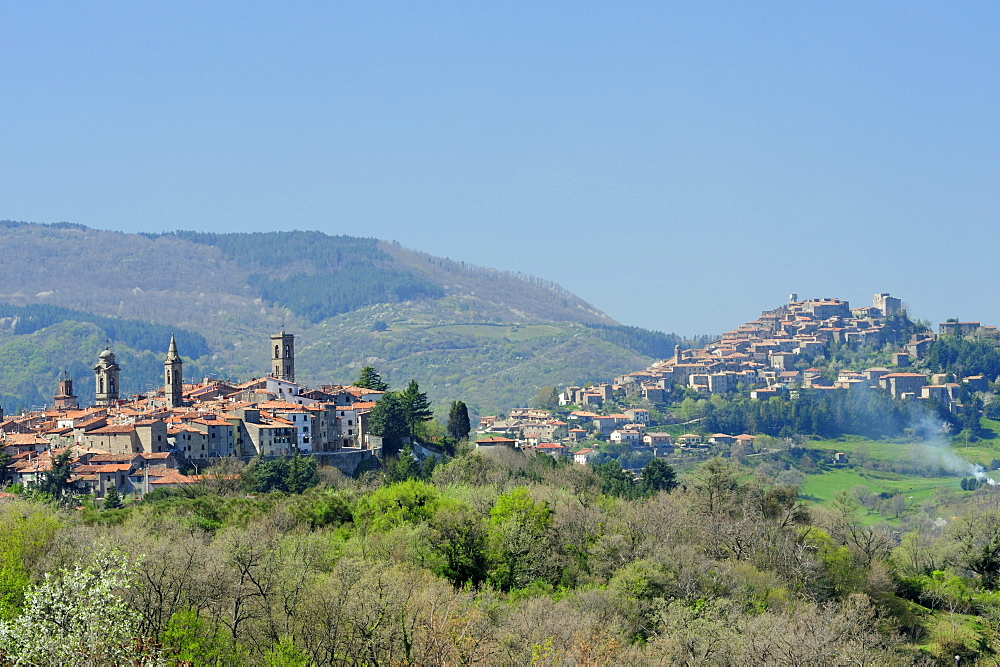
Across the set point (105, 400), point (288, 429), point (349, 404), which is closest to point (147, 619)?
point (288, 429)

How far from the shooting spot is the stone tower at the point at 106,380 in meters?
97.3

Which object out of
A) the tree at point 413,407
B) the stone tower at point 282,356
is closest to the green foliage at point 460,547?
the tree at point 413,407

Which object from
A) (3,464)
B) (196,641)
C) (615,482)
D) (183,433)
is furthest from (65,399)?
(196,641)

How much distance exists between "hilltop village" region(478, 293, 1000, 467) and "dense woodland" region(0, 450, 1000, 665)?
7191 centimetres

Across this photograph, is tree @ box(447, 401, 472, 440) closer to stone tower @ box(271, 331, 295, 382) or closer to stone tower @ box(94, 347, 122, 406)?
stone tower @ box(271, 331, 295, 382)

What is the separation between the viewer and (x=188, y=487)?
68062 millimetres

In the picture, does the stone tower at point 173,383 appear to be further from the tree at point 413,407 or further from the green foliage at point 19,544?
the green foliage at point 19,544

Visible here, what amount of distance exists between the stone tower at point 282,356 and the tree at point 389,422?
17.4 metres

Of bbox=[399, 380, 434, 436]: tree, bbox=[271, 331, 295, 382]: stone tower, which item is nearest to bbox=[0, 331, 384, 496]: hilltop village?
bbox=[399, 380, 434, 436]: tree

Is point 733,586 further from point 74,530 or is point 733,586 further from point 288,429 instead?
point 288,429

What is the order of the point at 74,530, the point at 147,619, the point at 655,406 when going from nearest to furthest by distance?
the point at 147,619 → the point at 74,530 → the point at 655,406

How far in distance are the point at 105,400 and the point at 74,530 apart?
5217 cm

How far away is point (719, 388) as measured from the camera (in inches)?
7170

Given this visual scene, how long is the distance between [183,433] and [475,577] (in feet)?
102
